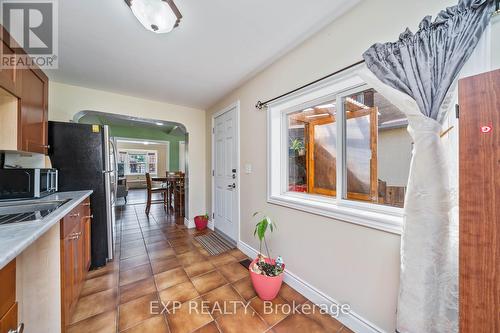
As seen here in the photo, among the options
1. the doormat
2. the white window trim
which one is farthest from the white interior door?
the white window trim

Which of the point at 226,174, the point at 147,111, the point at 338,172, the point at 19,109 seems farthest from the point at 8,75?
the point at 338,172

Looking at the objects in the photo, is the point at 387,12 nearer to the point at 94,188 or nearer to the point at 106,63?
the point at 106,63

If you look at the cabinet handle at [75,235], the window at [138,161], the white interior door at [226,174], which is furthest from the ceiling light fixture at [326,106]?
the window at [138,161]

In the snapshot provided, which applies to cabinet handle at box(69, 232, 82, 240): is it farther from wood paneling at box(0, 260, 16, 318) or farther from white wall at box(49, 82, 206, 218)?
white wall at box(49, 82, 206, 218)

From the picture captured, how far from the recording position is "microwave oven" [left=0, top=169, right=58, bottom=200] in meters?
1.43

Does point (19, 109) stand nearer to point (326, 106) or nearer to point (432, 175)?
point (326, 106)

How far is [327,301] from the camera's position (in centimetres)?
145

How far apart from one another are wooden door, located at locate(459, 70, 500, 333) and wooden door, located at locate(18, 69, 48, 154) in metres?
2.64

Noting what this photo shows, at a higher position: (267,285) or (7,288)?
(7,288)

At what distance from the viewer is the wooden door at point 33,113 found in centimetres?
142

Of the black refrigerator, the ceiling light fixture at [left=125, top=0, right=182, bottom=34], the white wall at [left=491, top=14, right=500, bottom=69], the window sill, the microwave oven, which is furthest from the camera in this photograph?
the black refrigerator

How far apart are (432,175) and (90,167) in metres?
2.93

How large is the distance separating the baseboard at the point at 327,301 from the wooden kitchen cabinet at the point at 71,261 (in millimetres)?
1712

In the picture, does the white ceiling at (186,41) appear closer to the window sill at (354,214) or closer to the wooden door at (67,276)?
the window sill at (354,214)
